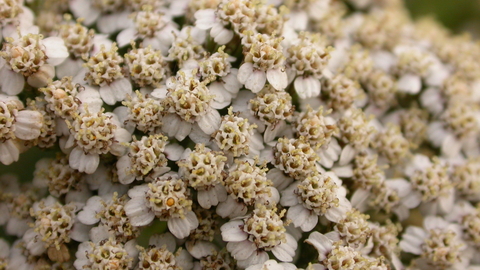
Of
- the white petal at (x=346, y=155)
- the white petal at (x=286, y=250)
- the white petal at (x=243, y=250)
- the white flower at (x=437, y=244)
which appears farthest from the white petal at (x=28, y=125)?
the white flower at (x=437, y=244)

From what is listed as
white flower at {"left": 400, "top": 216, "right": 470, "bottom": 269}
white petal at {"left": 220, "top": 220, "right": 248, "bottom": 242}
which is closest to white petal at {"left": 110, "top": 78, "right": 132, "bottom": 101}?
white petal at {"left": 220, "top": 220, "right": 248, "bottom": 242}

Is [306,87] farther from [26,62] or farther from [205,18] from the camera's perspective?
[26,62]

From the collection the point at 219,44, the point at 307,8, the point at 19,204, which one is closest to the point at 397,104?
the point at 307,8

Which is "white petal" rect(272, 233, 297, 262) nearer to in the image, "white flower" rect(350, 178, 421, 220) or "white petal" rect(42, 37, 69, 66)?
"white flower" rect(350, 178, 421, 220)

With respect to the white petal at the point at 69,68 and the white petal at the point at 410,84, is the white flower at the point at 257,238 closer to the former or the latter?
the white petal at the point at 69,68

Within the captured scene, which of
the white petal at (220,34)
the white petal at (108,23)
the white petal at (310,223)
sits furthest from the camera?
the white petal at (108,23)

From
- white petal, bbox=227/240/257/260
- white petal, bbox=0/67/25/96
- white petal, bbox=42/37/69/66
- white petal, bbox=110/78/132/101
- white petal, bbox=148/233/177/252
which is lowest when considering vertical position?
white petal, bbox=148/233/177/252

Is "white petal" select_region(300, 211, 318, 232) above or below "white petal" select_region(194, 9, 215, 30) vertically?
below

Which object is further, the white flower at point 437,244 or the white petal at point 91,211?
the white flower at point 437,244
